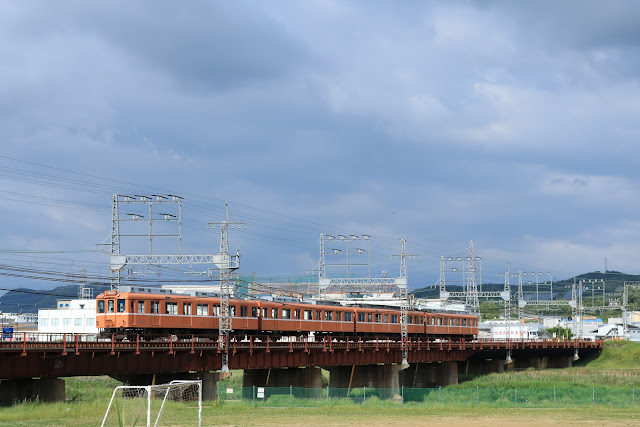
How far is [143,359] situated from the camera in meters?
57.8

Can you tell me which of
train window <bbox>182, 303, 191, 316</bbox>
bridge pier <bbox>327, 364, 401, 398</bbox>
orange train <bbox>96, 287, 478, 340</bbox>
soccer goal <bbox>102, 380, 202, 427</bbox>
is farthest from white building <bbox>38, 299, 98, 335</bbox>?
soccer goal <bbox>102, 380, 202, 427</bbox>

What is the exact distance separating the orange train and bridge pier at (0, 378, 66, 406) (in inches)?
471

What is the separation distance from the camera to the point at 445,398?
64000 millimetres

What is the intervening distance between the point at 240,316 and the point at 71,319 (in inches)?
2729

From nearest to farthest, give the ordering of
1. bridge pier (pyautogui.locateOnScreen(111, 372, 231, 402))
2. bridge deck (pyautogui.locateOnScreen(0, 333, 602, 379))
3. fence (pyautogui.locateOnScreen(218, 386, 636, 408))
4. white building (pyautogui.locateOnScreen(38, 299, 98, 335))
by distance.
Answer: bridge deck (pyautogui.locateOnScreen(0, 333, 602, 379)), fence (pyautogui.locateOnScreen(218, 386, 636, 408)), bridge pier (pyautogui.locateOnScreen(111, 372, 231, 402)), white building (pyautogui.locateOnScreen(38, 299, 98, 335))

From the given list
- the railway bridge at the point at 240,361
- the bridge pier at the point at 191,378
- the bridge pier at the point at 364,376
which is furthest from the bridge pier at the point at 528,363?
the bridge pier at the point at 191,378

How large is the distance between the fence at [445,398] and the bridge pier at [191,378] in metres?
0.96

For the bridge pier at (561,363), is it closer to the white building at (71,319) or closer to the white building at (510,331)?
the white building at (510,331)

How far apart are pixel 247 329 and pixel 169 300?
10079 mm

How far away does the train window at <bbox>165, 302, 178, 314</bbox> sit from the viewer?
67.2 meters

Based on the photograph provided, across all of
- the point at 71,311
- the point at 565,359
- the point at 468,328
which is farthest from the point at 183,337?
the point at 565,359

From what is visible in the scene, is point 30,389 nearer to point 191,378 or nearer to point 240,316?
point 191,378

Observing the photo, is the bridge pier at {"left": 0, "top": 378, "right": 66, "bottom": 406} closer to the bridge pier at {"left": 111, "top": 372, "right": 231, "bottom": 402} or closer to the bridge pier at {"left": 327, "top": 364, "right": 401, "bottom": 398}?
the bridge pier at {"left": 111, "top": 372, "right": 231, "bottom": 402}

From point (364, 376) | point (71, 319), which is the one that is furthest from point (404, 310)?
point (71, 319)
